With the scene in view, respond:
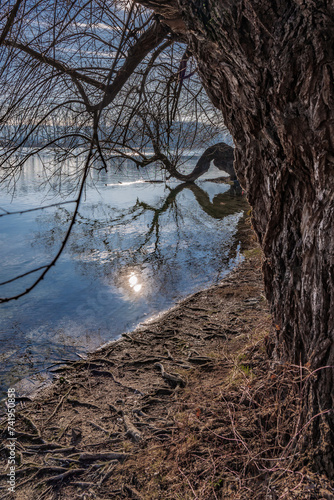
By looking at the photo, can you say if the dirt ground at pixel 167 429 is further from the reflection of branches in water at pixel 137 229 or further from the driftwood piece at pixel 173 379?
the reflection of branches in water at pixel 137 229

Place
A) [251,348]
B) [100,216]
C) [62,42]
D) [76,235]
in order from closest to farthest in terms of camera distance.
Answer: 1. [251,348]
2. [62,42]
3. [76,235]
4. [100,216]

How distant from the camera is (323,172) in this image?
1976mm

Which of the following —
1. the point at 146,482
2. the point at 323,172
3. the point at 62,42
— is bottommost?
the point at 146,482

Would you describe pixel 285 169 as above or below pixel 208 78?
below

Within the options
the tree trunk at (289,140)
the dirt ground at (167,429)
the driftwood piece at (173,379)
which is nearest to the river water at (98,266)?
the dirt ground at (167,429)

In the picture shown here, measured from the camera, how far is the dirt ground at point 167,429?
7.59 ft

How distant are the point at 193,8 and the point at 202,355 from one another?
10.5ft

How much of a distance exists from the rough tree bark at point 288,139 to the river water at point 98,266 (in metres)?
1.47

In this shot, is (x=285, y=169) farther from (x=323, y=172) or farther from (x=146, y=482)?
(x=146, y=482)

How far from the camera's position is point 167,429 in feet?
9.61

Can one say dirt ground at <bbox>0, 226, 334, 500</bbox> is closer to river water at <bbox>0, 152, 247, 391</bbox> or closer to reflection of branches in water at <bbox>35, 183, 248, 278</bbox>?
river water at <bbox>0, 152, 247, 391</bbox>

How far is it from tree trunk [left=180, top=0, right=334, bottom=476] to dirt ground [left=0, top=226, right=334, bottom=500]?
0.91 ft

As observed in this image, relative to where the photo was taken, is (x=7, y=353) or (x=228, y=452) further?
(x=7, y=353)

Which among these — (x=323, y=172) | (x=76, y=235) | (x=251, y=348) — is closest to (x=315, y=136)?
(x=323, y=172)
